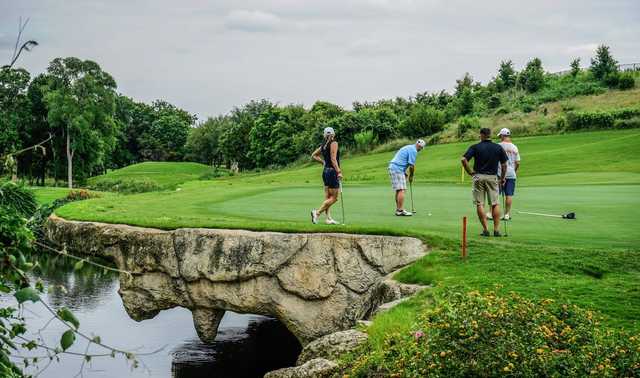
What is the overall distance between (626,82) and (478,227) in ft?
148

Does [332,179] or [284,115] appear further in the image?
[284,115]

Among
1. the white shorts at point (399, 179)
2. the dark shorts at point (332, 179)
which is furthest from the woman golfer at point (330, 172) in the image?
the white shorts at point (399, 179)

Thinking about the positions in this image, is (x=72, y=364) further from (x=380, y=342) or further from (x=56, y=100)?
(x=56, y=100)

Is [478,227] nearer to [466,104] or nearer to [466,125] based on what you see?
[466,125]

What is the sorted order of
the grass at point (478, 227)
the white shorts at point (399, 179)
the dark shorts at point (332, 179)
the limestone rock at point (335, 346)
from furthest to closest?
the white shorts at point (399, 179) < the dark shorts at point (332, 179) < the grass at point (478, 227) < the limestone rock at point (335, 346)

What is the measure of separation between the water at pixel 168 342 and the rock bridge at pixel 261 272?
4.36ft

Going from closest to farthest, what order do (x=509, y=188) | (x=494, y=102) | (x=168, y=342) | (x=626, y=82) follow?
(x=509, y=188)
(x=168, y=342)
(x=626, y=82)
(x=494, y=102)

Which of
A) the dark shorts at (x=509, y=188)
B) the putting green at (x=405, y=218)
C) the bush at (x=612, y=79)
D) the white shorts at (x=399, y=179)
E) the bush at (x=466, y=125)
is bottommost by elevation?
the putting green at (x=405, y=218)

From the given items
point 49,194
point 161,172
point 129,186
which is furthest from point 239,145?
point 49,194

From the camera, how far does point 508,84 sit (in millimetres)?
67000

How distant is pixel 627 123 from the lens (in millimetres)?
51031

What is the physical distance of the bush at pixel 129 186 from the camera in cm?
5666

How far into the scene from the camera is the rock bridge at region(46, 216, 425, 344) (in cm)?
1539

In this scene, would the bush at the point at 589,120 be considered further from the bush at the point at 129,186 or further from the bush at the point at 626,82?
the bush at the point at 129,186
